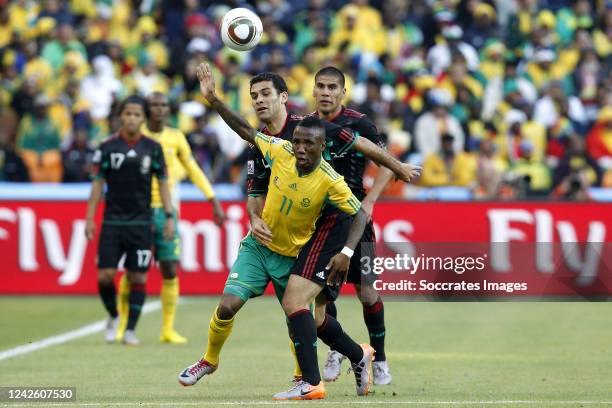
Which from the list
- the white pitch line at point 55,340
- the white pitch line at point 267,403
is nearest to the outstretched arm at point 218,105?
the white pitch line at point 267,403

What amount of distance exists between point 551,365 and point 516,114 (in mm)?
12134

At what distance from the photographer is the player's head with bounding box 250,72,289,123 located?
9.48m

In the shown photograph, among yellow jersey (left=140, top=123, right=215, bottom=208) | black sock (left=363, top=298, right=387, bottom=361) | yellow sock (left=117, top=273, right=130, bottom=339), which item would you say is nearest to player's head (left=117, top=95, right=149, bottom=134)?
yellow jersey (left=140, top=123, right=215, bottom=208)

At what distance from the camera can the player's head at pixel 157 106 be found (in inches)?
557

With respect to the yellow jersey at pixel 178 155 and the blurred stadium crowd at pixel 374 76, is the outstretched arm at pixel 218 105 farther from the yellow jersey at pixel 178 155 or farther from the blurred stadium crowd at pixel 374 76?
the blurred stadium crowd at pixel 374 76

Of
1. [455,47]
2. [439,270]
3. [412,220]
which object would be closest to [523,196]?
→ [412,220]

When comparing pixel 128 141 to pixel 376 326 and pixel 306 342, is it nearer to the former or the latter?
pixel 376 326

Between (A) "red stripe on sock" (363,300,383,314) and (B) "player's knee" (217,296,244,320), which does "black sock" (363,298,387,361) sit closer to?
(A) "red stripe on sock" (363,300,383,314)

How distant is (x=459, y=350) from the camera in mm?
13250

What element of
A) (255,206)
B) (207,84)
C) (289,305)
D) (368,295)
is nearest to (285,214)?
(255,206)

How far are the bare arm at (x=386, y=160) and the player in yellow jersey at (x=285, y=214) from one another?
1.03 feet

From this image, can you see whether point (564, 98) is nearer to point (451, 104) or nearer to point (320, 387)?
point (451, 104)

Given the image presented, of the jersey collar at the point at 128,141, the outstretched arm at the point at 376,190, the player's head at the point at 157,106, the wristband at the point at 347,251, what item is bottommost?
the wristband at the point at 347,251

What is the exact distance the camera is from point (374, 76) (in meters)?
24.0
